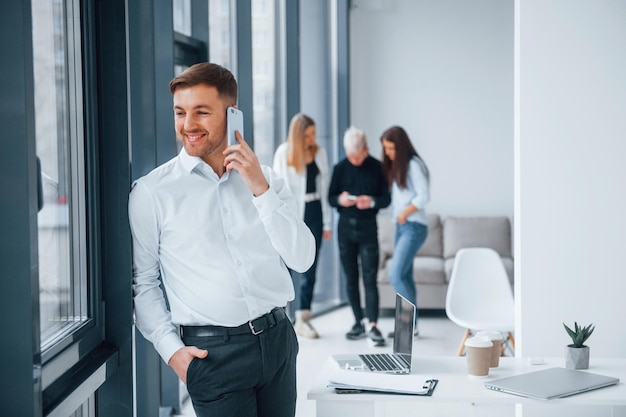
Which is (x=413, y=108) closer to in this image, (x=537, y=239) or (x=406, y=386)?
(x=537, y=239)

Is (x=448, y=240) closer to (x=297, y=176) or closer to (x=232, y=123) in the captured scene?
(x=297, y=176)

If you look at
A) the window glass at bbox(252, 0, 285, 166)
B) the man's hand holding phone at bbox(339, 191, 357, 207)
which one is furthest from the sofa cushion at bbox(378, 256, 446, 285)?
the window glass at bbox(252, 0, 285, 166)

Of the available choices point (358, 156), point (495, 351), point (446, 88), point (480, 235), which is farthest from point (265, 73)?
point (495, 351)

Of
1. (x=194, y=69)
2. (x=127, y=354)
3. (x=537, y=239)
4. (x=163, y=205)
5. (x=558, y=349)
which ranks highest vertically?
(x=194, y=69)

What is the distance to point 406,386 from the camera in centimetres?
236

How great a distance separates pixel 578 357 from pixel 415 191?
3.32 meters

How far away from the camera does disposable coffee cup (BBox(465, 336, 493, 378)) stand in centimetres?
249

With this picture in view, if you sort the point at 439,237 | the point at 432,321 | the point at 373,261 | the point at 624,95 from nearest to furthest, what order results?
the point at 624,95 → the point at 373,261 → the point at 432,321 → the point at 439,237

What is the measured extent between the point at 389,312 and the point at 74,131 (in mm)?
5301

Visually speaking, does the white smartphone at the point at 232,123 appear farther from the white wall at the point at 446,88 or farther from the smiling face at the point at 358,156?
the white wall at the point at 446,88

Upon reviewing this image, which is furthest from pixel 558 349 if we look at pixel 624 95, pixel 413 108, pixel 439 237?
pixel 413 108

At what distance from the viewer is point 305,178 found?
6121mm

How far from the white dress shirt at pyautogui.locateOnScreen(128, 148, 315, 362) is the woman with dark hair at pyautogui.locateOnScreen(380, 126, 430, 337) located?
3.76 meters

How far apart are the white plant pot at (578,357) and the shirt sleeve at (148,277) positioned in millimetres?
1355
